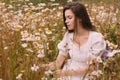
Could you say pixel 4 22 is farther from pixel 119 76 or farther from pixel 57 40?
pixel 119 76

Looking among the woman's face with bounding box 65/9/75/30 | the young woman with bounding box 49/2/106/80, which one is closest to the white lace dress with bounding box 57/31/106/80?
the young woman with bounding box 49/2/106/80

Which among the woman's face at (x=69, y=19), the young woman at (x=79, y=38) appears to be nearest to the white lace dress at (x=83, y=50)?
the young woman at (x=79, y=38)

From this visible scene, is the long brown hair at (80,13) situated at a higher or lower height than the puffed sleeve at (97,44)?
higher

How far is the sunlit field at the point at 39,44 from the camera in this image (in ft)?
9.31

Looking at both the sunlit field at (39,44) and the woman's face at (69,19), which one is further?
the woman's face at (69,19)

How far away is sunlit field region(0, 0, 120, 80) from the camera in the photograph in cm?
284

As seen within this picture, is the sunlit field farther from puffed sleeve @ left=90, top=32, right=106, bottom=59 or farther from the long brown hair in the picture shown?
the long brown hair

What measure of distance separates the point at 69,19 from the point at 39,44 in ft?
1.80

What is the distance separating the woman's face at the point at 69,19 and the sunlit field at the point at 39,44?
18 cm

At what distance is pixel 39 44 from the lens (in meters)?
2.95

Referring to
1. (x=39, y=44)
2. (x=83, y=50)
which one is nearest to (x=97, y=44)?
(x=83, y=50)

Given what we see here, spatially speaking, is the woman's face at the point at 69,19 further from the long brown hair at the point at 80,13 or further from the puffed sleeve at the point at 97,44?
the puffed sleeve at the point at 97,44

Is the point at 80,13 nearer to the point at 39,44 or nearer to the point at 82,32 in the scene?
the point at 82,32

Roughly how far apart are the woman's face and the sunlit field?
0.61 ft
